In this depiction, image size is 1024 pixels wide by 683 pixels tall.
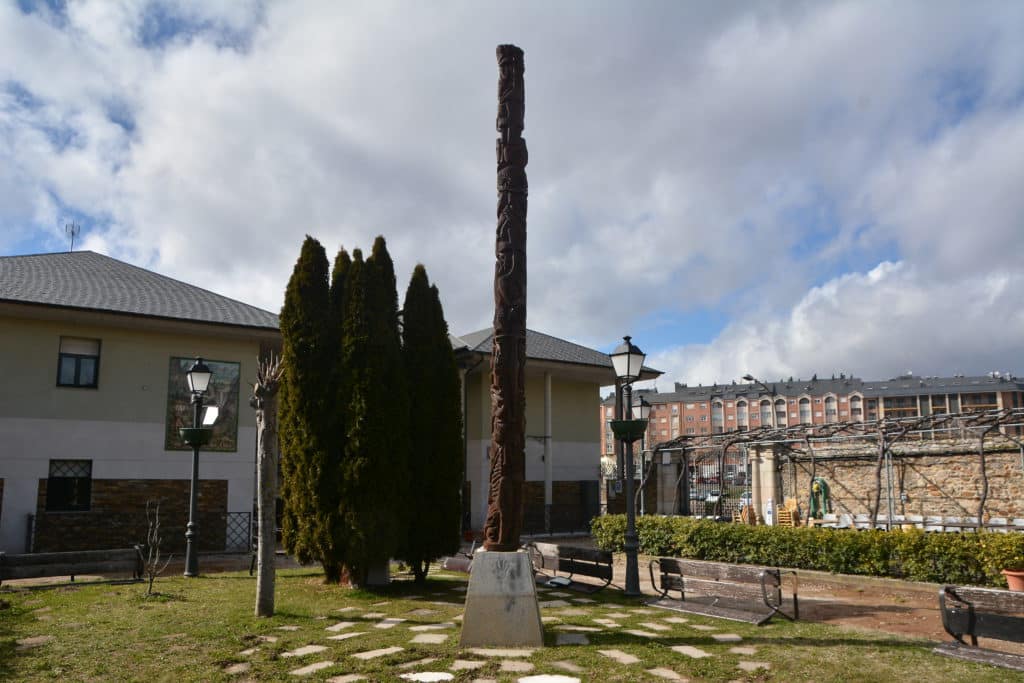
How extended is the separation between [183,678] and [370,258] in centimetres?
662

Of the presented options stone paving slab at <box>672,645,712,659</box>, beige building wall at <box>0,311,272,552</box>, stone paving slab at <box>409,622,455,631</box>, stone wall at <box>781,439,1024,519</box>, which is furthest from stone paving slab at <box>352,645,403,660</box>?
stone wall at <box>781,439,1024,519</box>

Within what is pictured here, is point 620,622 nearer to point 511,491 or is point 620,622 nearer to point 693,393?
point 511,491

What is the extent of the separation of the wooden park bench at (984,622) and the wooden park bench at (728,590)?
5.79 feet

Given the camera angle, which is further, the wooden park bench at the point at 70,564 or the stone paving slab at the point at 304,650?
the wooden park bench at the point at 70,564

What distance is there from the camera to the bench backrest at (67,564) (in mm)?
10789

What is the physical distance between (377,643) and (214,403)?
11.9 m

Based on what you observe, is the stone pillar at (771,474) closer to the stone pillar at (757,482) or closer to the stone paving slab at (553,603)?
the stone pillar at (757,482)

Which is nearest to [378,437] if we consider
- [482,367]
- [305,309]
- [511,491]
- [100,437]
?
[305,309]

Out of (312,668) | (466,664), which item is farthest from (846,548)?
(312,668)

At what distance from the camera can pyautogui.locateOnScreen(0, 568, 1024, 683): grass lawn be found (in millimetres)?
6047

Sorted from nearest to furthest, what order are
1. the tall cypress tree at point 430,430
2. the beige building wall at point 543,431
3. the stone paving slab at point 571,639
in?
the stone paving slab at point 571,639 < the tall cypress tree at point 430,430 < the beige building wall at point 543,431

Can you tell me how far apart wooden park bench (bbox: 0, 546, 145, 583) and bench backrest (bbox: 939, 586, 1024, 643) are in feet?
37.2

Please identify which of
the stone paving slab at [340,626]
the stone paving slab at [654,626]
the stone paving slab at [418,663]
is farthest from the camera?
the stone paving slab at [340,626]

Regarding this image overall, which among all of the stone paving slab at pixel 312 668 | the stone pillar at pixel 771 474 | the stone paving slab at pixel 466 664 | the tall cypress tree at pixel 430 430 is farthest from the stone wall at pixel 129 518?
the stone pillar at pixel 771 474
